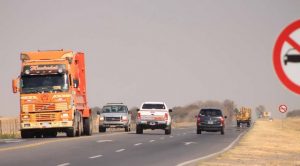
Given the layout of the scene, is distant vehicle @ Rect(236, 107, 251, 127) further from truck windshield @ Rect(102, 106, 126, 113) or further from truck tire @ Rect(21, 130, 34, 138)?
truck tire @ Rect(21, 130, 34, 138)

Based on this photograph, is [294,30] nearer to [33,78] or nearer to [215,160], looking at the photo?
[215,160]

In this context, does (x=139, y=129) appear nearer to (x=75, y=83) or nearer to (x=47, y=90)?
(x=75, y=83)

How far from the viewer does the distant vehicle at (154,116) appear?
4394 centimetres

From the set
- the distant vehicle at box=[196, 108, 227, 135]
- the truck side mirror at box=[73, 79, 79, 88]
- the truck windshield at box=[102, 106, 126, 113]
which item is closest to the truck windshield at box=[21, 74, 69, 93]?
Result: the truck side mirror at box=[73, 79, 79, 88]

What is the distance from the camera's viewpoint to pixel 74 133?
36125mm

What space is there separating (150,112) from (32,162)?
2567 cm

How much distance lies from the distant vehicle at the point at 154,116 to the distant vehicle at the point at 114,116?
722 centimetres

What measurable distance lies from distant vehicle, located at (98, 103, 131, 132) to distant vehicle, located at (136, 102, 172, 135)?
7.22 metres

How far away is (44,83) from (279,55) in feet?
87.0

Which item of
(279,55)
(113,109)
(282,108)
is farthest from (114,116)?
(279,55)

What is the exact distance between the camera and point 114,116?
5181 cm

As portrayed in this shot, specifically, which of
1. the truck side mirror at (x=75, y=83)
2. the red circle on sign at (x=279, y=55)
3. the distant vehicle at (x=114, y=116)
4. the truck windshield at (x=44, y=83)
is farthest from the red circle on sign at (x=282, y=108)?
the red circle on sign at (x=279, y=55)

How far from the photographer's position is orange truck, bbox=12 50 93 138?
111ft

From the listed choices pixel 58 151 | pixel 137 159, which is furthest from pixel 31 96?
pixel 137 159
